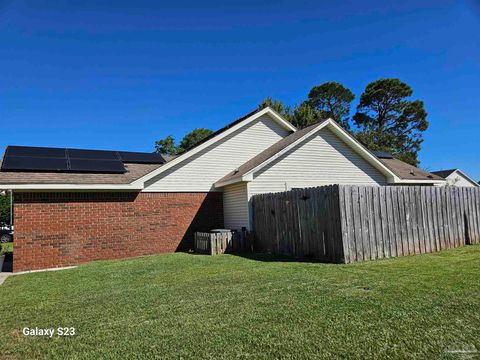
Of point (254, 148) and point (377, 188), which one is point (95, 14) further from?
point (377, 188)

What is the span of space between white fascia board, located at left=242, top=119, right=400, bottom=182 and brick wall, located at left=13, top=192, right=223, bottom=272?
2.94 metres

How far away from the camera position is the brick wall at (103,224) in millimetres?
10890

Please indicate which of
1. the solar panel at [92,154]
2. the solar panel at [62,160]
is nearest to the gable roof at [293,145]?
the solar panel at [62,160]

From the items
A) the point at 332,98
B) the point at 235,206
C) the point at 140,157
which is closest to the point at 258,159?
the point at 235,206

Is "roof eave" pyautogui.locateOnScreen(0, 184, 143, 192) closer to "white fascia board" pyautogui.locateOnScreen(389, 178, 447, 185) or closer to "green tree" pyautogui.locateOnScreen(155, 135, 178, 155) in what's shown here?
"white fascia board" pyautogui.locateOnScreen(389, 178, 447, 185)

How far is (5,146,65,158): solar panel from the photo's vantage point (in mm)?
12549

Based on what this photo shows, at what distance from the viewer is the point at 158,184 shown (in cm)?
1331

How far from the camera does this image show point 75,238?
11.5 m

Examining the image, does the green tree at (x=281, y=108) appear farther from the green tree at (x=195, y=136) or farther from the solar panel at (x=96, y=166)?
the solar panel at (x=96, y=166)

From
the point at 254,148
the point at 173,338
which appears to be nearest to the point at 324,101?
the point at 254,148

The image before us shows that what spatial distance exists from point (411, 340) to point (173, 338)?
8.87ft

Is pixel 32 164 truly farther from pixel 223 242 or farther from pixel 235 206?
pixel 235 206

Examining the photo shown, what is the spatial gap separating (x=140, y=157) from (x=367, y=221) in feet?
35.1

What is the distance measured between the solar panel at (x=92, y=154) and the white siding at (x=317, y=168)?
245 inches
